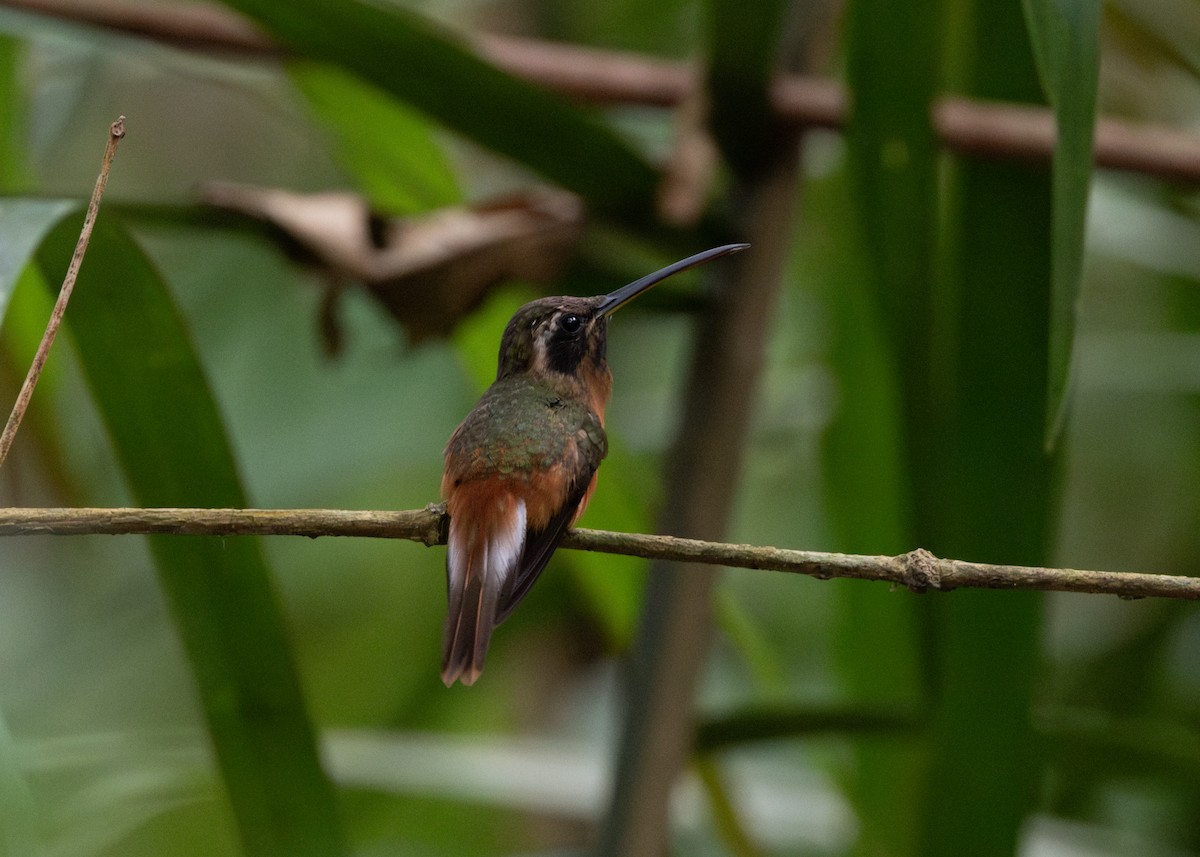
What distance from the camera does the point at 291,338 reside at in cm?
262

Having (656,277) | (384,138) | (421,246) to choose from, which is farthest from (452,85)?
(384,138)

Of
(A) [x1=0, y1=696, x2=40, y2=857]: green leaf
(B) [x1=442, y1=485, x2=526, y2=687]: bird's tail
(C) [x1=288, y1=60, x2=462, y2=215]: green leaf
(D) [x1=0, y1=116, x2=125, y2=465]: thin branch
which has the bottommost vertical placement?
(A) [x1=0, y1=696, x2=40, y2=857]: green leaf

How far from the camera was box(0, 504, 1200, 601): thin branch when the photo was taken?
579mm

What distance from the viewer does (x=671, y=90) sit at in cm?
141

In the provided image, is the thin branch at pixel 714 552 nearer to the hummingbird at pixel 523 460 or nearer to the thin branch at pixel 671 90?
the hummingbird at pixel 523 460

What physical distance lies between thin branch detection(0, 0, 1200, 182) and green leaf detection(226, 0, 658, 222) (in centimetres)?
6

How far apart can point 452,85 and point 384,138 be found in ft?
1.36

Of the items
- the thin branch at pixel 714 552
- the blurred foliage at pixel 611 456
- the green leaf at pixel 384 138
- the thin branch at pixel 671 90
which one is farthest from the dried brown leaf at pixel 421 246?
the thin branch at pixel 714 552

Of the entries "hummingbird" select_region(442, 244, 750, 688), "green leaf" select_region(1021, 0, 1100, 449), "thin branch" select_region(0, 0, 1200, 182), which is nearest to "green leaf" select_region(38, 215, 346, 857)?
"hummingbird" select_region(442, 244, 750, 688)

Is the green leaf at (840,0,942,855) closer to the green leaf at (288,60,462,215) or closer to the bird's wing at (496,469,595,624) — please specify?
the bird's wing at (496,469,595,624)

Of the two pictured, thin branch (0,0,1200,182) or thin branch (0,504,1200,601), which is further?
thin branch (0,0,1200,182)

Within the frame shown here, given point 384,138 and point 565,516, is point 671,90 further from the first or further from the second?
point 565,516

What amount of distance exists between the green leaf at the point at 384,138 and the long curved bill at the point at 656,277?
0.47m

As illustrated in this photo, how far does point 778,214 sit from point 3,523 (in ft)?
2.78
